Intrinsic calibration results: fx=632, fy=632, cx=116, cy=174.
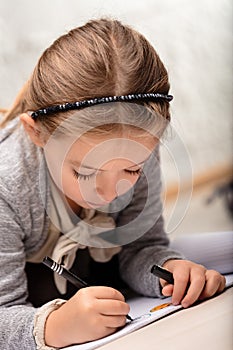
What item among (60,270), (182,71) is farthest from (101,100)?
(182,71)

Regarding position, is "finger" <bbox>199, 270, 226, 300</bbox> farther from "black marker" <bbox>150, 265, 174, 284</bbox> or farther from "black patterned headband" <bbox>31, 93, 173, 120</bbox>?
"black patterned headband" <bbox>31, 93, 173, 120</bbox>

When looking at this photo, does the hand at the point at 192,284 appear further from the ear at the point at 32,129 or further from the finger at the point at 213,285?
the ear at the point at 32,129

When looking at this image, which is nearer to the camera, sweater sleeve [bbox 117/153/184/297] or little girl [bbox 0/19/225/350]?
little girl [bbox 0/19/225/350]

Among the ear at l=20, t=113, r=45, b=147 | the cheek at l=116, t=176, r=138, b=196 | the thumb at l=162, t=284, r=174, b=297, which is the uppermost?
the ear at l=20, t=113, r=45, b=147

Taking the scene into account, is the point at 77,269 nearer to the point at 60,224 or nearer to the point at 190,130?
the point at 60,224

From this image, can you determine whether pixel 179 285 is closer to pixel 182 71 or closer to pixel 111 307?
pixel 111 307

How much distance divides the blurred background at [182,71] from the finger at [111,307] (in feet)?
0.31

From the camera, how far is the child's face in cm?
46

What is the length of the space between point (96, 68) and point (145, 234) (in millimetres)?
212

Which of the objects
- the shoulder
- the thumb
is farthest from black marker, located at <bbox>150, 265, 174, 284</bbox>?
the shoulder

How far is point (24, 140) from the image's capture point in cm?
56

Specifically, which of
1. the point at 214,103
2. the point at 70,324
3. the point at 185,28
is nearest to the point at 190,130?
the point at 214,103

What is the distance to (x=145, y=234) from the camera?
62 cm

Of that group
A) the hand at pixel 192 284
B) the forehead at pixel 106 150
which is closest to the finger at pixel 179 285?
the hand at pixel 192 284
